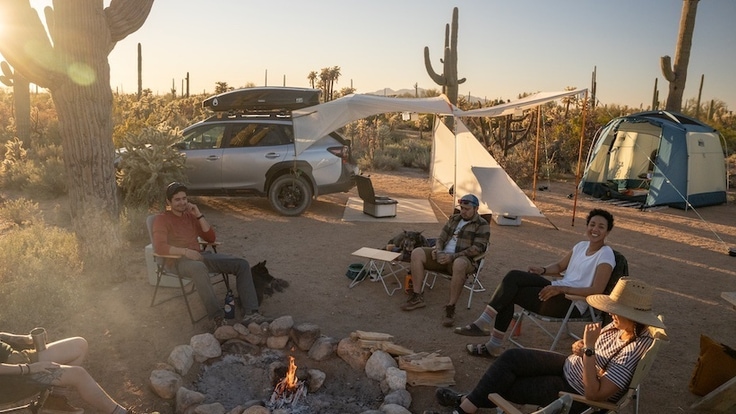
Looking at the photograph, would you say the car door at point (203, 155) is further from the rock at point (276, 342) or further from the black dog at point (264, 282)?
the rock at point (276, 342)

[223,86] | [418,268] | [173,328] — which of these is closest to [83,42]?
[173,328]

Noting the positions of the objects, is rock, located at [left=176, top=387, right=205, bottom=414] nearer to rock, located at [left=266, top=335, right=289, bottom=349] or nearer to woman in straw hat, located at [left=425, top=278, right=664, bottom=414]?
rock, located at [left=266, top=335, right=289, bottom=349]

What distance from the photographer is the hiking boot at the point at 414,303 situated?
5484 mm

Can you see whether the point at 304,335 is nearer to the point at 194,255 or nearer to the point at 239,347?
the point at 239,347

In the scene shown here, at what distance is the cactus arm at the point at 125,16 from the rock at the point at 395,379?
4633 millimetres

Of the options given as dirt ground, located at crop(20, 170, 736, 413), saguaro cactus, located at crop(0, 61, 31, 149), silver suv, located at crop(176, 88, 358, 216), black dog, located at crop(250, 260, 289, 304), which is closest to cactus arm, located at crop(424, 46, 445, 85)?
dirt ground, located at crop(20, 170, 736, 413)

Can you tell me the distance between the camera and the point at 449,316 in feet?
17.0

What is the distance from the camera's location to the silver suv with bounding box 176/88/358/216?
9289 millimetres

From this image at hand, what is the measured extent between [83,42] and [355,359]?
14.0 ft

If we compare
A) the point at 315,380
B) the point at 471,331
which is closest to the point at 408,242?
the point at 471,331

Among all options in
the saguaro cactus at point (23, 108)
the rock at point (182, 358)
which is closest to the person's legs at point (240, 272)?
the rock at point (182, 358)

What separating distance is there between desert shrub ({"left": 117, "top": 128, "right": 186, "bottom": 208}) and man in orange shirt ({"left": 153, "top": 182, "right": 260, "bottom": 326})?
154 inches

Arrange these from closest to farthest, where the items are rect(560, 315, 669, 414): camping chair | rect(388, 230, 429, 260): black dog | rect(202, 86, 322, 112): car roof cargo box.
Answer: rect(560, 315, 669, 414): camping chair → rect(388, 230, 429, 260): black dog → rect(202, 86, 322, 112): car roof cargo box

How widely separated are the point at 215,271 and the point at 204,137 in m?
4.85
